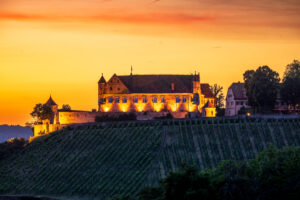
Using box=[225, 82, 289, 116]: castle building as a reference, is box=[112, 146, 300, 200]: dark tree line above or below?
below

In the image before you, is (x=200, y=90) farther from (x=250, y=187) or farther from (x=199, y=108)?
(x=250, y=187)

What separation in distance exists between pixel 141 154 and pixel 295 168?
1567 inches

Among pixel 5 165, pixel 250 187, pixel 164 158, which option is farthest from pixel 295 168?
pixel 5 165

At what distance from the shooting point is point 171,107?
14112 centimetres

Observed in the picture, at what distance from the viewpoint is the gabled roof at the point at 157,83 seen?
144750mm

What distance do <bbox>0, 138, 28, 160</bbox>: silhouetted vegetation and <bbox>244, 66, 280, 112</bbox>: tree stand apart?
151 feet

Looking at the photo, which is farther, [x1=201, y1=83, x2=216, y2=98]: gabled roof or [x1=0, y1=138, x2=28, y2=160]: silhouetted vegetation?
[x1=201, y1=83, x2=216, y2=98]: gabled roof

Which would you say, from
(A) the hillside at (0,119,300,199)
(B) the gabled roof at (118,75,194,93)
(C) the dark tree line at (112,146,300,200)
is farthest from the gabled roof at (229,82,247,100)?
(C) the dark tree line at (112,146,300,200)

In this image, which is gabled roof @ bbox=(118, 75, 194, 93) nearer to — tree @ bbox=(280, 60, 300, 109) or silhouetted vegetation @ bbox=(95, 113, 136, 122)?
silhouetted vegetation @ bbox=(95, 113, 136, 122)

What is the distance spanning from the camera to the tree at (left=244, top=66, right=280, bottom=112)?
121144mm

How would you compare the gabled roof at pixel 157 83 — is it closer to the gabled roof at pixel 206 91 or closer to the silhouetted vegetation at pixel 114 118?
the gabled roof at pixel 206 91

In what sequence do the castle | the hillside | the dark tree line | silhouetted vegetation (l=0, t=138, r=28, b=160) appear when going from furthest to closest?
the castle → silhouetted vegetation (l=0, t=138, r=28, b=160) → the hillside → the dark tree line

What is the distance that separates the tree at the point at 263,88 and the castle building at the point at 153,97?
54.6 ft

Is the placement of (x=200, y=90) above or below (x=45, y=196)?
above
